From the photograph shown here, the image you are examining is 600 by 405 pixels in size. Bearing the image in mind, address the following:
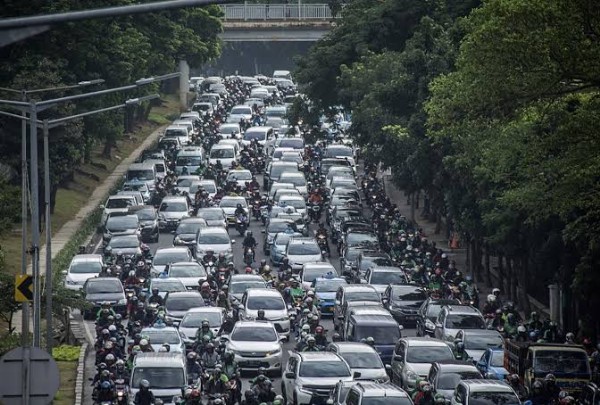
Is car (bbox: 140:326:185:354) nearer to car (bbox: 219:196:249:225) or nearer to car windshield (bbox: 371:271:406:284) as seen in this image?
car windshield (bbox: 371:271:406:284)

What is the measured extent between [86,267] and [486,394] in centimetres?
2222

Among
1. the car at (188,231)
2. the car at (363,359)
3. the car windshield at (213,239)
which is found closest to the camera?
the car at (363,359)

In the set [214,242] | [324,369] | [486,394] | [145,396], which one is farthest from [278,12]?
[486,394]

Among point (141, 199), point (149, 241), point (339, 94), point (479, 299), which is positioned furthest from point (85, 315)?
point (339, 94)

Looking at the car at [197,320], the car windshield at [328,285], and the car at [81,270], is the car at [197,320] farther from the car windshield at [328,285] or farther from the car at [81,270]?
the car at [81,270]

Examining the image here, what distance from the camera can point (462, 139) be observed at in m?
50.2

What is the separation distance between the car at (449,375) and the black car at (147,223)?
2930cm

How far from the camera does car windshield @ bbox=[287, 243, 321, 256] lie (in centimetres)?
5588

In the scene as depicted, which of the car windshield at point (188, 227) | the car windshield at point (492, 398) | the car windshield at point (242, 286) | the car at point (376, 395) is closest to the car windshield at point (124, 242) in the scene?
the car windshield at point (188, 227)

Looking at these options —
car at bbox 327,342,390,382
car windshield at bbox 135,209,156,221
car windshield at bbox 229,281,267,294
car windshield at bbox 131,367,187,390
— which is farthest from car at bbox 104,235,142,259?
car windshield at bbox 131,367,187,390

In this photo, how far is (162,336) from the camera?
39719 millimetres

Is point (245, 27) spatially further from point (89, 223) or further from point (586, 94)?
point (586, 94)

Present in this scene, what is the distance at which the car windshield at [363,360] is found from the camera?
36.1 m

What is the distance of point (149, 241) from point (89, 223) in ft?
8.11
